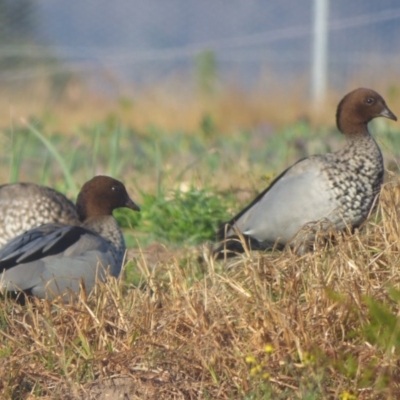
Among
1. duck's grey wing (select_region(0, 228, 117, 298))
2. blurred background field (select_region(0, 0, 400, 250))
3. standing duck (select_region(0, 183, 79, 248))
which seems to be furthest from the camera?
blurred background field (select_region(0, 0, 400, 250))

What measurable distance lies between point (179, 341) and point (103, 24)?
18.8 m

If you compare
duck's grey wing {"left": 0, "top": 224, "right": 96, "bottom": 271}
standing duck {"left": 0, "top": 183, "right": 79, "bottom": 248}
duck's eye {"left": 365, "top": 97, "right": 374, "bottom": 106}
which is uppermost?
duck's eye {"left": 365, "top": 97, "right": 374, "bottom": 106}

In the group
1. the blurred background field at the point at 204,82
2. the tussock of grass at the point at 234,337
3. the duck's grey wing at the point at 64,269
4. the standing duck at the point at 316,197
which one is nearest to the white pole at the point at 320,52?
the blurred background field at the point at 204,82

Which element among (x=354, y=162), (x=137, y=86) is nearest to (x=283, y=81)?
(x=137, y=86)

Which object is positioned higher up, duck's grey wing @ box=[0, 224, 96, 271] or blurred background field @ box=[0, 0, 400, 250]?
duck's grey wing @ box=[0, 224, 96, 271]

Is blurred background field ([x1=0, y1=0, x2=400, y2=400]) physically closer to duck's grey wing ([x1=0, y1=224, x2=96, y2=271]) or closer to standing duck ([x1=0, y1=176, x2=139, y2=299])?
standing duck ([x1=0, y1=176, x2=139, y2=299])

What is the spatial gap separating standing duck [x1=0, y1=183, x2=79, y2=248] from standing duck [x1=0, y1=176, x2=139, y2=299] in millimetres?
424

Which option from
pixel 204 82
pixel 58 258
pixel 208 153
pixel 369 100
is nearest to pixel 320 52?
pixel 204 82

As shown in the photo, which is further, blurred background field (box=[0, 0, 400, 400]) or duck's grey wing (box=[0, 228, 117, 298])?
duck's grey wing (box=[0, 228, 117, 298])

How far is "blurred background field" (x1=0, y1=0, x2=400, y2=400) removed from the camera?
358 cm

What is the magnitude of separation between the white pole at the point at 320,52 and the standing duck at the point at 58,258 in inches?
311

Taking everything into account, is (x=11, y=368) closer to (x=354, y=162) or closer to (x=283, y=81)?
(x=354, y=162)

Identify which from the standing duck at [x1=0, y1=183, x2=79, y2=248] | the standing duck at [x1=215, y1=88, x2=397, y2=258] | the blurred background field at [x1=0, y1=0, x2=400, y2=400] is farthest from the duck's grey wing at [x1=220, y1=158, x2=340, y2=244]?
the standing duck at [x1=0, y1=183, x2=79, y2=248]

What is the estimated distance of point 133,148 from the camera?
10273 mm
